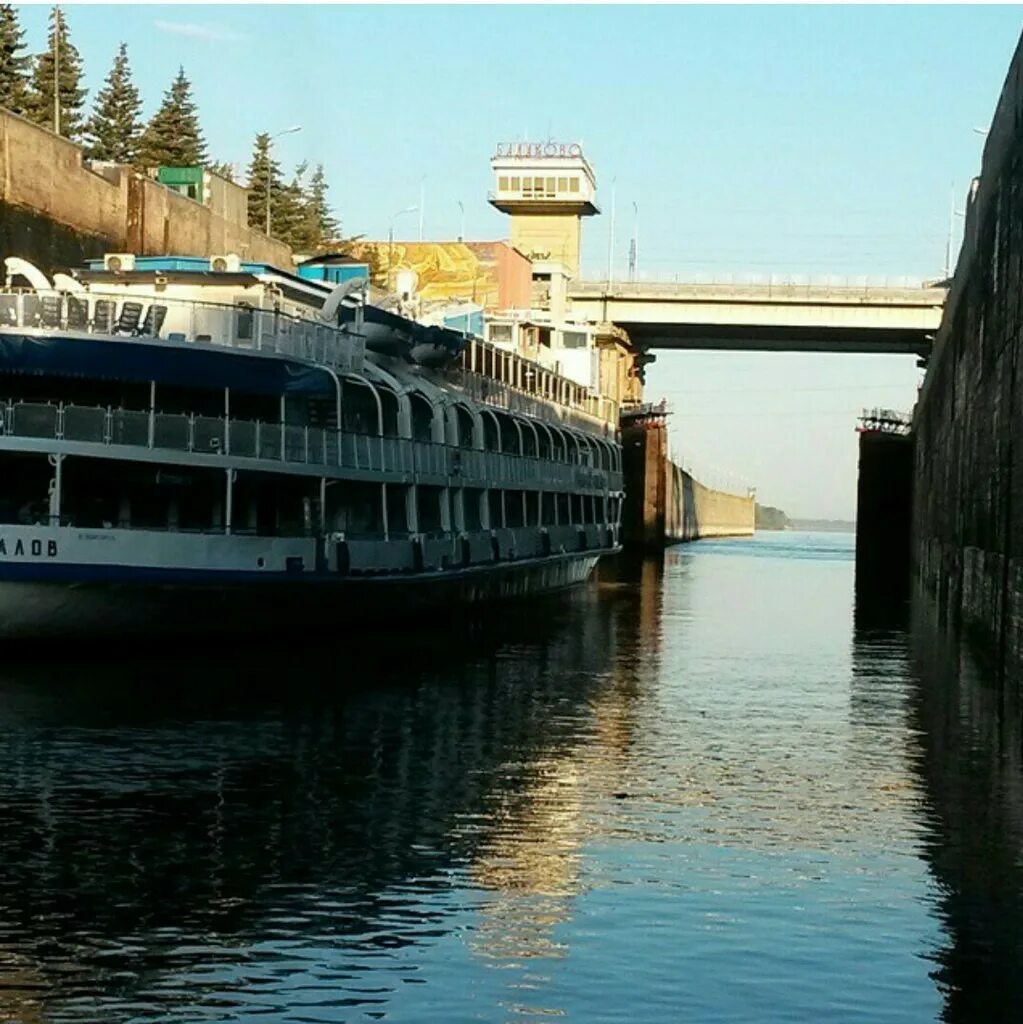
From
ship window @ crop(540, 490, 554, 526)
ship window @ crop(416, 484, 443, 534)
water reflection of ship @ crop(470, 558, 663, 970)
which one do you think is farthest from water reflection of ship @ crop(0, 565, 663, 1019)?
ship window @ crop(540, 490, 554, 526)

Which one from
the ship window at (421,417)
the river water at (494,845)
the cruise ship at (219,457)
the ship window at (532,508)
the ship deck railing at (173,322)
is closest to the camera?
the river water at (494,845)

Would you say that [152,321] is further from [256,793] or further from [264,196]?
[264,196]

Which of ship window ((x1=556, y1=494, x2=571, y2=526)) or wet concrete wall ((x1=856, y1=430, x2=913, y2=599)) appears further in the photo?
wet concrete wall ((x1=856, y1=430, x2=913, y2=599))

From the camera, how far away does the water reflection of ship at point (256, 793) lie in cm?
1692

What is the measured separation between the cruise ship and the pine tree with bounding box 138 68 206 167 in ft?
270

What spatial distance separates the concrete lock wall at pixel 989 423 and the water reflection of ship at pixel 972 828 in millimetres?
1416

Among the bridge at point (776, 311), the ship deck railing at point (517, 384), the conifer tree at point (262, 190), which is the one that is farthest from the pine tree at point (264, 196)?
the ship deck railing at point (517, 384)

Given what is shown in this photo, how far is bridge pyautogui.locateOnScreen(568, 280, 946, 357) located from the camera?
121 metres

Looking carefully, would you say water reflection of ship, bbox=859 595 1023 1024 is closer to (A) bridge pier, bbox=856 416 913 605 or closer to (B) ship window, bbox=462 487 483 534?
(B) ship window, bbox=462 487 483 534

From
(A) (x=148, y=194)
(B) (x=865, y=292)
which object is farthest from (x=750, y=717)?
(B) (x=865, y=292)

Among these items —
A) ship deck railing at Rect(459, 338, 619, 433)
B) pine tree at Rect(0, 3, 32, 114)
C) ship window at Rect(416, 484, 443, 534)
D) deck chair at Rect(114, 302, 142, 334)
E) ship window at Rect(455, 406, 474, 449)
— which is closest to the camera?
deck chair at Rect(114, 302, 142, 334)

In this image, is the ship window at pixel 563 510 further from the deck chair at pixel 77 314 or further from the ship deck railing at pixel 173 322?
the deck chair at pixel 77 314

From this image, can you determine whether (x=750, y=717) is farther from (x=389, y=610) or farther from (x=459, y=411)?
(x=459, y=411)

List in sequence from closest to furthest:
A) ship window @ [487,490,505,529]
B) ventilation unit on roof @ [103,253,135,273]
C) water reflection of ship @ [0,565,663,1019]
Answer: water reflection of ship @ [0,565,663,1019], ventilation unit on roof @ [103,253,135,273], ship window @ [487,490,505,529]
